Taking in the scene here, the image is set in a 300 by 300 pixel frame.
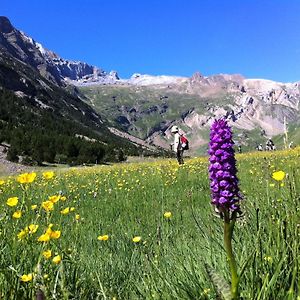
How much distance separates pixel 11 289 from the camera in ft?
8.44

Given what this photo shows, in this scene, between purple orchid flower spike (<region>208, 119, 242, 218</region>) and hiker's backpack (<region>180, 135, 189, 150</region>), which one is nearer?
purple orchid flower spike (<region>208, 119, 242, 218</region>)

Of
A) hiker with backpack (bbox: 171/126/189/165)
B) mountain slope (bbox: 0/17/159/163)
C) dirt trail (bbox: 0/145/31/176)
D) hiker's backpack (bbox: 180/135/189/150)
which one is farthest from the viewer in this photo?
mountain slope (bbox: 0/17/159/163)

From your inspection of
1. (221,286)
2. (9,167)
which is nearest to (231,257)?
(221,286)

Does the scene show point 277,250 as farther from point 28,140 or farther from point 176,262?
point 28,140

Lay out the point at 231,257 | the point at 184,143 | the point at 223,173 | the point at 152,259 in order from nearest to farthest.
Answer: the point at 231,257
the point at 223,173
the point at 152,259
the point at 184,143

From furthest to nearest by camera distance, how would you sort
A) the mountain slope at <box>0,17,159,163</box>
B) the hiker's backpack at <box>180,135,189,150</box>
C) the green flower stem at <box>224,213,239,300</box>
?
the mountain slope at <box>0,17,159,163</box> < the hiker's backpack at <box>180,135,189,150</box> < the green flower stem at <box>224,213,239,300</box>

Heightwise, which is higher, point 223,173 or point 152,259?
point 223,173

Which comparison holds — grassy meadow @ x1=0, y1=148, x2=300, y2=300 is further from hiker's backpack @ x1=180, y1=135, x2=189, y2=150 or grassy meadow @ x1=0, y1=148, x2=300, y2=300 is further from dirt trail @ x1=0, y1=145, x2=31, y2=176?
dirt trail @ x1=0, y1=145, x2=31, y2=176

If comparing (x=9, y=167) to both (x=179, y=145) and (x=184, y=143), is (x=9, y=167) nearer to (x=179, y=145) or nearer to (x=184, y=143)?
(x=179, y=145)

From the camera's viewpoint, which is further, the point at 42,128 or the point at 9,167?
the point at 42,128

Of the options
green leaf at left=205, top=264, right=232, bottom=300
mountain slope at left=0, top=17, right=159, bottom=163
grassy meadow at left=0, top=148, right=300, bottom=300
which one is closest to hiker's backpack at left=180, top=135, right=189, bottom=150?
mountain slope at left=0, top=17, right=159, bottom=163

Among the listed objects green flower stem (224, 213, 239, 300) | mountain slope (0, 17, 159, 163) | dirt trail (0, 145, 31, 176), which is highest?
mountain slope (0, 17, 159, 163)

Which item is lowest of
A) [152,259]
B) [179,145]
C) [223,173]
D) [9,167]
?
[152,259]

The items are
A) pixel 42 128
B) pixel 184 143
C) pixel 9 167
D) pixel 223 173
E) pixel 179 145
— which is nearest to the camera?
pixel 223 173
